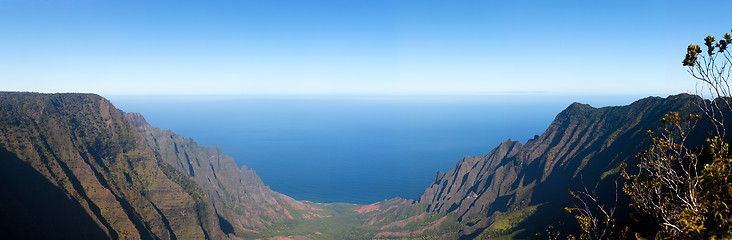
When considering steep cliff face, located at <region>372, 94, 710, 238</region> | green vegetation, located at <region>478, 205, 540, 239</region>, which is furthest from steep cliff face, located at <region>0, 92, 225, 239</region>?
steep cliff face, located at <region>372, 94, 710, 238</region>

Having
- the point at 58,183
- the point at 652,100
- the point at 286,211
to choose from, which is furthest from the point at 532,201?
the point at 58,183

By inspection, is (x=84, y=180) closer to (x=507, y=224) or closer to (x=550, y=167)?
(x=507, y=224)

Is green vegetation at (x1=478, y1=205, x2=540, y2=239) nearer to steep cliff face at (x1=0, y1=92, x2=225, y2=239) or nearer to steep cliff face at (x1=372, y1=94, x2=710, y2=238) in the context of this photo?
steep cliff face at (x1=372, y1=94, x2=710, y2=238)

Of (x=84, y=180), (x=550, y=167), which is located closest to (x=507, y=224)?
(x=550, y=167)

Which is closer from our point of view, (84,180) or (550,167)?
(84,180)

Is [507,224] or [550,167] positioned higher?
[550,167]

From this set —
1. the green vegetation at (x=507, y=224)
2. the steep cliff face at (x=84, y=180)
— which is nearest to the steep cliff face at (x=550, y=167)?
the green vegetation at (x=507, y=224)

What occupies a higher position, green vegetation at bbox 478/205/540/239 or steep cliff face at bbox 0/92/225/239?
steep cliff face at bbox 0/92/225/239

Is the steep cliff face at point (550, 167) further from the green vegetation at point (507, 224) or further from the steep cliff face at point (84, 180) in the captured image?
the steep cliff face at point (84, 180)
